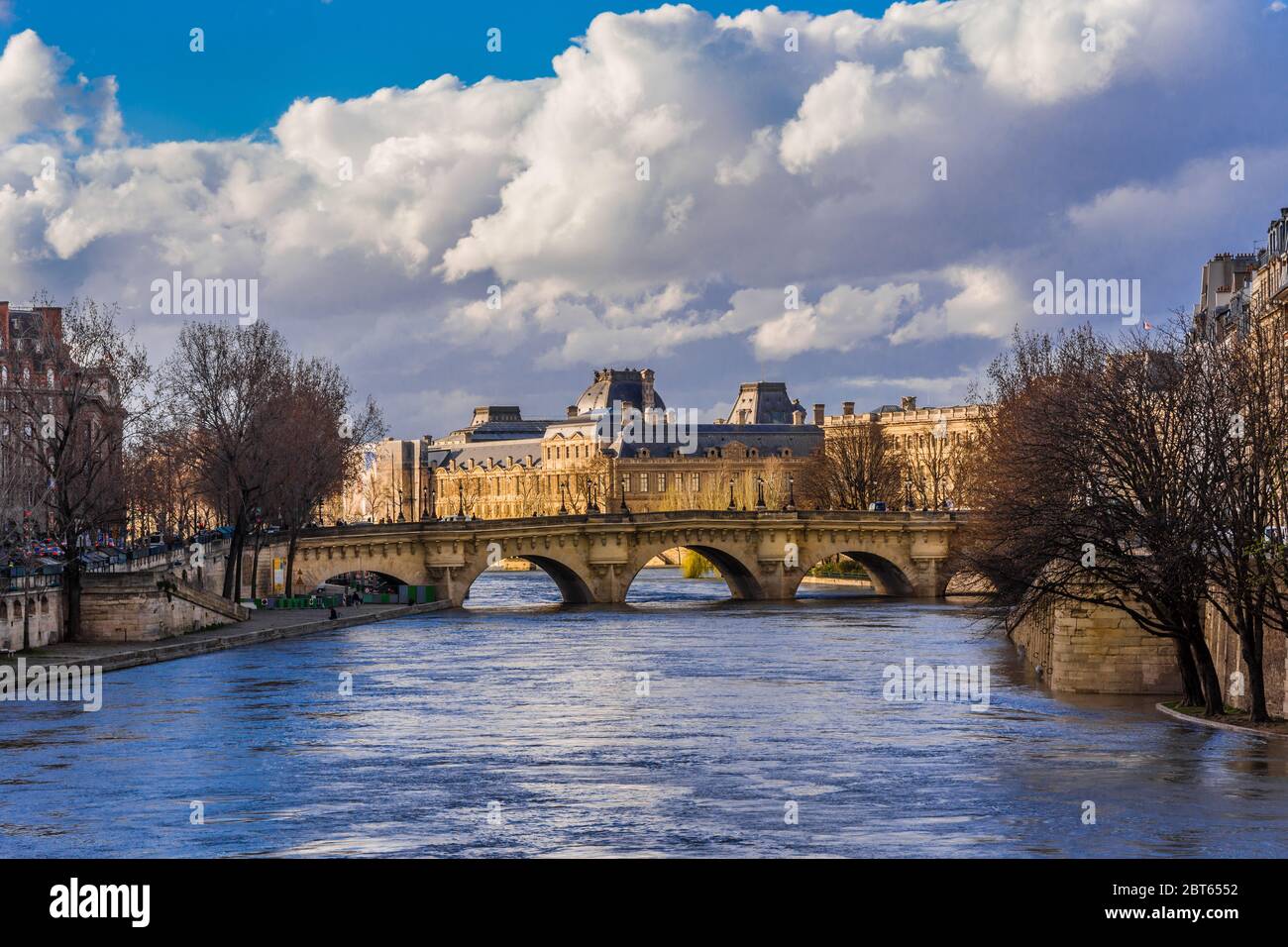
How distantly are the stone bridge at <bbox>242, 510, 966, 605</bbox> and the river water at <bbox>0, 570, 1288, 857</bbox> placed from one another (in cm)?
2943

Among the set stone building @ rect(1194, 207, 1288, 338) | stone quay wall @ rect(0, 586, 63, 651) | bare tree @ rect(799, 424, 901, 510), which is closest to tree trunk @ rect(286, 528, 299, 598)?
stone quay wall @ rect(0, 586, 63, 651)

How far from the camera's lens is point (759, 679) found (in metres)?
56.4

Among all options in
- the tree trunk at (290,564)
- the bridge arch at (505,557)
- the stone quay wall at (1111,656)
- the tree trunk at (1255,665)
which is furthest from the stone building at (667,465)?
the tree trunk at (1255,665)

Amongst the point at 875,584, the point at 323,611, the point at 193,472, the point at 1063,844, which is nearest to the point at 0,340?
the point at 193,472

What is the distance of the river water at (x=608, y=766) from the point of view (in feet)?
98.9

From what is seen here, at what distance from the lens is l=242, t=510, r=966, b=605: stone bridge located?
3664 inches

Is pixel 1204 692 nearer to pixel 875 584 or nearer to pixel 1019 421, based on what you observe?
pixel 1019 421

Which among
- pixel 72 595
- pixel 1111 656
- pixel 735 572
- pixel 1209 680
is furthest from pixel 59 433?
pixel 735 572

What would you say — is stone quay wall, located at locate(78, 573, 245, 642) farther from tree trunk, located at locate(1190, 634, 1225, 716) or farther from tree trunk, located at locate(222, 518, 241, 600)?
tree trunk, located at locate(1190, 634, 1225, 716)

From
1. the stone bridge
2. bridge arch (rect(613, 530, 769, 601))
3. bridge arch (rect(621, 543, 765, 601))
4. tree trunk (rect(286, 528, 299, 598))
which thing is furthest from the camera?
bridge arch (rect(621, 543, 765, 601))

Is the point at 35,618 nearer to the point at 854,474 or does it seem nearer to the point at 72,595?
the point at 72,595

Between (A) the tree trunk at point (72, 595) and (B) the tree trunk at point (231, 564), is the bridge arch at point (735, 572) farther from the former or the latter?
(A) the tree trunk at point (72, 595)

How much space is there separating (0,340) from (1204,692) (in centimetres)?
5435

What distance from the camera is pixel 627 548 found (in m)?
102
